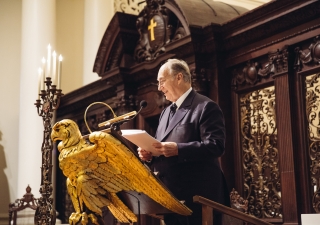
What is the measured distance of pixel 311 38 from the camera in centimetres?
431

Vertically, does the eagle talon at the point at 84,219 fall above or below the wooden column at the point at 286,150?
below

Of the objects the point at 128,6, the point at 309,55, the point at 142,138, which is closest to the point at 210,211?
the point at 142,138

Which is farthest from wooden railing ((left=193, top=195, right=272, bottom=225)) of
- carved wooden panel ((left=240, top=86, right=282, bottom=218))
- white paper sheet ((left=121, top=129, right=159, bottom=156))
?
carved wooden panel ((left=240, top=86, right=282, bottom=218))

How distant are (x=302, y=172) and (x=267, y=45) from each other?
1.17m

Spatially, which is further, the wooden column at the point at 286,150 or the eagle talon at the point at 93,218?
the wooden column at the point at 286,150

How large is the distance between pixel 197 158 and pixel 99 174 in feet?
1.70

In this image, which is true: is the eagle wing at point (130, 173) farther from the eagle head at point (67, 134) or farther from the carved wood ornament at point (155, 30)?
the carved wood ornament at point (155, 30)

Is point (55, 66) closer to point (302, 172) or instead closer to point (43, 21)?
point (302, 172)

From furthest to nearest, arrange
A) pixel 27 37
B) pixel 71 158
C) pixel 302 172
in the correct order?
A: pixel 27 37
pixel 302 172
pixel 71 158

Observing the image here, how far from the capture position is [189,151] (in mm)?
2777

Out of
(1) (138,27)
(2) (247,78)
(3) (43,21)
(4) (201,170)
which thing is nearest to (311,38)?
(2) (247,78)

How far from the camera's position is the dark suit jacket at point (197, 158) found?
280 centimetres

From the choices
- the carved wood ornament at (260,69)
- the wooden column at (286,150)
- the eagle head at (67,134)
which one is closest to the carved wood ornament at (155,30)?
the carved wood ornament at (260,69)

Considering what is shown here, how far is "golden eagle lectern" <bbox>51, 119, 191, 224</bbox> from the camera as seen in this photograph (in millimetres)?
2564
